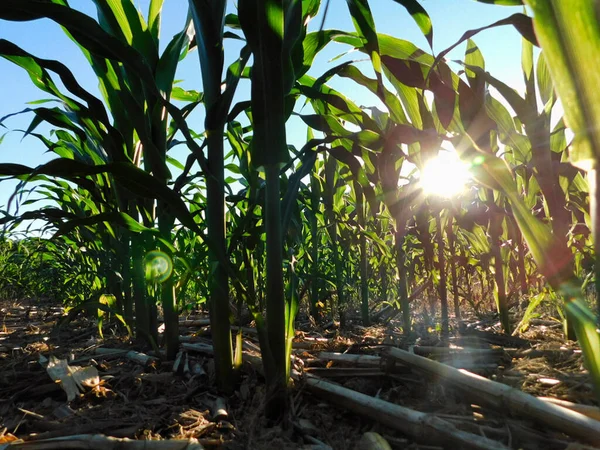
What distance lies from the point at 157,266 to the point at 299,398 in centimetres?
57

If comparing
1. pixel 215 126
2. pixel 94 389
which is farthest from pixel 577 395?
pixel 94 389

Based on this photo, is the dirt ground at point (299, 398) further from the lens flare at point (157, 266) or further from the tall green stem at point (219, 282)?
the lens flare at point (157, 266)

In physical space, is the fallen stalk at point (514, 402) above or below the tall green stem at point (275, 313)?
below

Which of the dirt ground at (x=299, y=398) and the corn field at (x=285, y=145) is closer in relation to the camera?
the corn field at (x=285, y=145)

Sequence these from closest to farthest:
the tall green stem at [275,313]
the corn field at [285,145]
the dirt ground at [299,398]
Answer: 1. the corn field at [285,145]
2. the dirt ground at [299,398]
3. the tall green stem at [275,313]

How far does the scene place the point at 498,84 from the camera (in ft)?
3.21

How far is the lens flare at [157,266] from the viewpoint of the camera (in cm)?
118

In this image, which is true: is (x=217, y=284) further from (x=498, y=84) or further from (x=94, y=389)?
(x=498, y=84)

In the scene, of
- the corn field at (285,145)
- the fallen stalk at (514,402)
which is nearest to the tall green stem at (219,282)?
the corn field at (285,145)

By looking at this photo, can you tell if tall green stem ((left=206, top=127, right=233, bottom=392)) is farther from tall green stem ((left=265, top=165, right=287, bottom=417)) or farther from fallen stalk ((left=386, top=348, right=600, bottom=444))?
fallen stalk ((left=386, top=348, right=600, bottom=444))

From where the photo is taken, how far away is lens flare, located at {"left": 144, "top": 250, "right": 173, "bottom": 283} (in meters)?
1.18

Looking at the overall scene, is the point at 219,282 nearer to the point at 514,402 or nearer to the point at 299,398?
the point at 299,398

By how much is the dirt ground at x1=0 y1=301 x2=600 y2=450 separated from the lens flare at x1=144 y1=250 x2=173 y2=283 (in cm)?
38

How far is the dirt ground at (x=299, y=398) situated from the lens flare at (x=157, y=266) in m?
0.38
